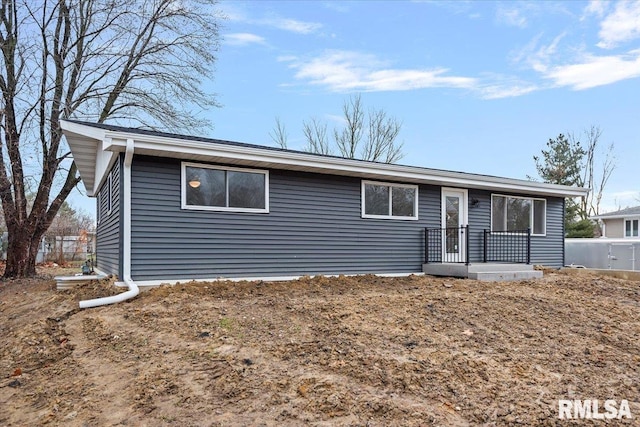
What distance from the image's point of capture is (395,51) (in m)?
16.3

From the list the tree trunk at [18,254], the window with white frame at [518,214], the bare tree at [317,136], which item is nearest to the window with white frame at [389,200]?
the window with white frame at [518,214]

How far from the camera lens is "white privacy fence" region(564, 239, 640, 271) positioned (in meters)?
13.1

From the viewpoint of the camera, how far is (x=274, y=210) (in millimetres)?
7809

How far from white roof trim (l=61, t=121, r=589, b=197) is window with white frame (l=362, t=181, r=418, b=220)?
258 millimetres

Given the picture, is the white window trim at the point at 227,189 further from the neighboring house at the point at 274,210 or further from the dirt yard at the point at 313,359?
the dirt yard at the point at 313,359

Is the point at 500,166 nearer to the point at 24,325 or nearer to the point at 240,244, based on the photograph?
the point at 240,244

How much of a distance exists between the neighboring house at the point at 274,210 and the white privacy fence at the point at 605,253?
4447mm

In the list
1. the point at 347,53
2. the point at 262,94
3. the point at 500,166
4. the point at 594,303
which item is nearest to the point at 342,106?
the point at 347,53

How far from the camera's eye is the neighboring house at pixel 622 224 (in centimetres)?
2234

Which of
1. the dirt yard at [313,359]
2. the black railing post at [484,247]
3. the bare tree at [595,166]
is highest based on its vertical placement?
the bare tree at [595,166]

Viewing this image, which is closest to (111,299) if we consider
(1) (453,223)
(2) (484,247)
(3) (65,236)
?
(1) (453,223)

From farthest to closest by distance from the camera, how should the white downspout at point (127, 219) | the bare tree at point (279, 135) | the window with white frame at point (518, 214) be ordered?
the bare tree at point (279, 135), the window with white frame at point (518, 214), the white downspout at point (127, 219)

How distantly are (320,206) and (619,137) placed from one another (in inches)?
1111

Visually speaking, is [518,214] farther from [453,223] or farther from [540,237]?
[453,223]
